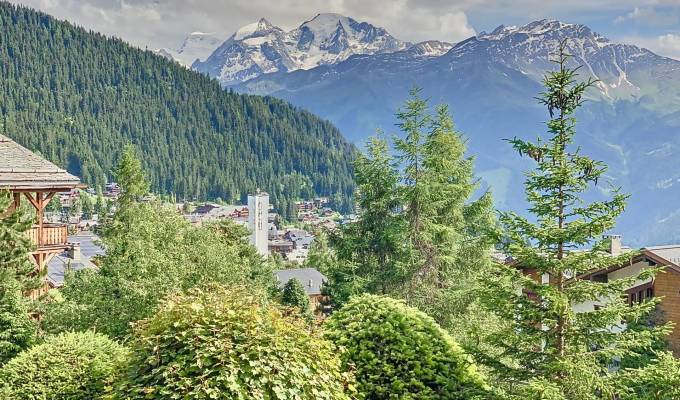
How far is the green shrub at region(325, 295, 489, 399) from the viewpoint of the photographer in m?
8.70

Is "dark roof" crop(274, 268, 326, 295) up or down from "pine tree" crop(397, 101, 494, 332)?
down

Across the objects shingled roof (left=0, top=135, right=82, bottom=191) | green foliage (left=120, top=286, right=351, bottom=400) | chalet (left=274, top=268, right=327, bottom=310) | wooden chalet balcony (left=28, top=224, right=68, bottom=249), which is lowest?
chalet (left=274, top=268, right=327, bottom=310)

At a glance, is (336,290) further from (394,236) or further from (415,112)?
(415,112)

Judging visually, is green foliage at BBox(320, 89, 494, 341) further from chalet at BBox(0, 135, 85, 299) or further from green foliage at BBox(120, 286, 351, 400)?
green foliage at BBox(120, 286, 351, 400)

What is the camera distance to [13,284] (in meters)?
13.9

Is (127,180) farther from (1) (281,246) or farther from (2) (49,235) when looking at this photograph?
(1) (281,246)

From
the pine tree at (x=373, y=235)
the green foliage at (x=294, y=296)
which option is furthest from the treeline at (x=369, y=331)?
the green foliage at (x=294, y=296)

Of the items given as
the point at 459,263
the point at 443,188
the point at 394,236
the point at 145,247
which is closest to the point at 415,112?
the point at 443,188

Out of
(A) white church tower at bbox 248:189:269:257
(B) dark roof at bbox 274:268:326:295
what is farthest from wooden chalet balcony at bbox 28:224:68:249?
(A) white church tower at bbox 248:189:269:257

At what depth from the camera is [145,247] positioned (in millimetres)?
16969

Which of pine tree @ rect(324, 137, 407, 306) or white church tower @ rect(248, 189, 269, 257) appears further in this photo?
white church tower @ rect(248, 189, 269, 257)

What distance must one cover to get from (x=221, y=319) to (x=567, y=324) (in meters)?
4.97

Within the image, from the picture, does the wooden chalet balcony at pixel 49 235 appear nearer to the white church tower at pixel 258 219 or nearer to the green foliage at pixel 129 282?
the green foliage at pixel 129 282

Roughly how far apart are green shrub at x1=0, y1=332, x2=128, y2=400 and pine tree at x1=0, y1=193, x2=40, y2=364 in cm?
471
